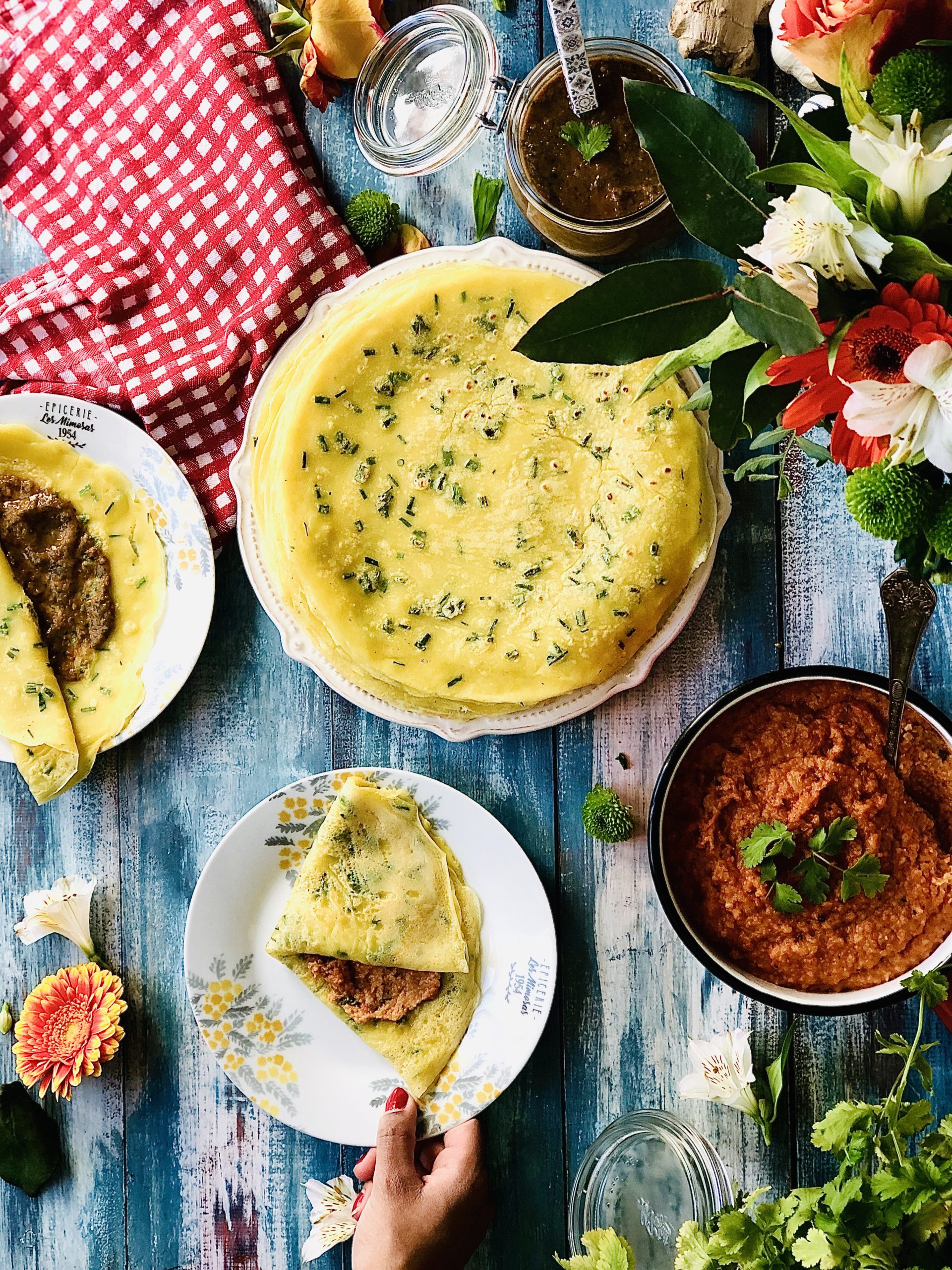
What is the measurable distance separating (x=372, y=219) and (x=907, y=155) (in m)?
1.25

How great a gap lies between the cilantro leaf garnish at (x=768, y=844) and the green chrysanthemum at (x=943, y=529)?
77 centimetres

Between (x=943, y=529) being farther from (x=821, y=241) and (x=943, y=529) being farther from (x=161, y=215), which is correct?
(x=161, y=215)

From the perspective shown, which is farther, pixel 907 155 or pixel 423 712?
pixel 423 712

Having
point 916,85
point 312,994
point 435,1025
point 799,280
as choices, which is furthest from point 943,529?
point 312,994

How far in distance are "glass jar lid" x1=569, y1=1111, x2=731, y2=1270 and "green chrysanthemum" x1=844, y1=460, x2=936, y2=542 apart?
1.37m

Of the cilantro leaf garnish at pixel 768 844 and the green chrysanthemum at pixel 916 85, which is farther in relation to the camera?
the cilantro leaf garnish at pixel 768 844

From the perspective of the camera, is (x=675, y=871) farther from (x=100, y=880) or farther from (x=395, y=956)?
(x=100, y=880)

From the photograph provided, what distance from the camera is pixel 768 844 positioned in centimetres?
179

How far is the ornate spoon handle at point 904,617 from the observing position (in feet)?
5.56

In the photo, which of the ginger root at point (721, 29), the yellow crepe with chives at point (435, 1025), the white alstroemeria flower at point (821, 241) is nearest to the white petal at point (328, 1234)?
the yellow crepe with chives at point (435, 1025)

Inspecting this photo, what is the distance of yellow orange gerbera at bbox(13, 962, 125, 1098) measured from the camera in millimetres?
2129

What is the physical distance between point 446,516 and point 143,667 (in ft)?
2.32

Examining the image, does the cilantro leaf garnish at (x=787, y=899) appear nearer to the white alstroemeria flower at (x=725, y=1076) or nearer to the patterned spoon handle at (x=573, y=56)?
the white alstroemeria flower at (x=725, y=1076)

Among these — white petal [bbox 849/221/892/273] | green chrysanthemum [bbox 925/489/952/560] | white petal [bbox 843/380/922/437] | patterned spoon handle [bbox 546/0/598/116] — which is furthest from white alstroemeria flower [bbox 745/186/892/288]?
patterned spoon handle [bbox 546/0/598/116]
